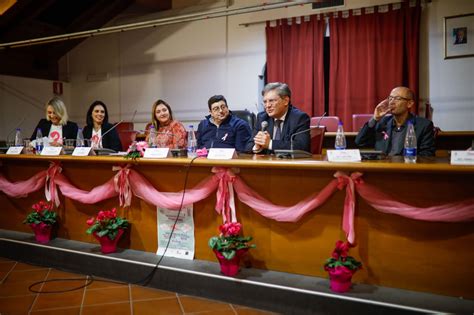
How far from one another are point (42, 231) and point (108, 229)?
59cm

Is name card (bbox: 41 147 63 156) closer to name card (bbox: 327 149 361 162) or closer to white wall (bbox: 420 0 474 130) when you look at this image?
name card (bbox: 327 149 361 162)

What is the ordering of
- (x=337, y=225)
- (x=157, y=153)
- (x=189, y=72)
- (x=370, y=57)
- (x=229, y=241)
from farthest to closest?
(x=189, y=72)
(x=370, y=57)
(x=157, y=153)
(x=229, y=241)
(x=337, y=225)

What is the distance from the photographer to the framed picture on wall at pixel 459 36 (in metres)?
4.20

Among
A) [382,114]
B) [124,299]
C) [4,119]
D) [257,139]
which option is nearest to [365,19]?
[382,114]

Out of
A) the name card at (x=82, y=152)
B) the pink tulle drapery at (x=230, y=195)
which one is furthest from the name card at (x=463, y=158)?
the name card at (x=82, y=152)

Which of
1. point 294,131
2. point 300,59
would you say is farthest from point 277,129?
point 300,59

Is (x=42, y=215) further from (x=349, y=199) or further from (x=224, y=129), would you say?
(x=349, y=199)

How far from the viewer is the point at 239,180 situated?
1.91 m

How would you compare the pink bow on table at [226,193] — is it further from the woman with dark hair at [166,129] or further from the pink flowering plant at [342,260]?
the woman with dark hair at [166,129]

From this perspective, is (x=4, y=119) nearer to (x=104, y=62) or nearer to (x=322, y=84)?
(x=104, y=62)

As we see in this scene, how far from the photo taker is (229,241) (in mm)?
1832

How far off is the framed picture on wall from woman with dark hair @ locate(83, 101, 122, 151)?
374 centimetres

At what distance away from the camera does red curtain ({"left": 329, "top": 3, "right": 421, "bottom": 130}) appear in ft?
14.2

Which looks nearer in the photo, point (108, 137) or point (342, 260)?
point (342, 260)
